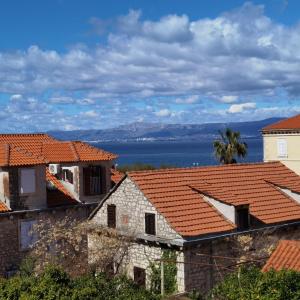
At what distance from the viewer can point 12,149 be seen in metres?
31.7

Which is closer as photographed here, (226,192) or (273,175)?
(226,192)

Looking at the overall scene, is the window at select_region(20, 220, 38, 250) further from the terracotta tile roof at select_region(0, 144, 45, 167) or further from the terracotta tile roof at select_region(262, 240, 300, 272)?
the terracotta tile roof at select_region(262, 240, 300, 272)

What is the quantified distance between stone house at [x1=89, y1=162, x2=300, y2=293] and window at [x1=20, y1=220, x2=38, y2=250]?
148 inches

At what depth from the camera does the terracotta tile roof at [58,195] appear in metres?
33.3

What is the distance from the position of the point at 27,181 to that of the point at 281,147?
1871 centimetres

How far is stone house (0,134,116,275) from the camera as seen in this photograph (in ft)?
100

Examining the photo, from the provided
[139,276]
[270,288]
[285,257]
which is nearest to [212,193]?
[139,276]

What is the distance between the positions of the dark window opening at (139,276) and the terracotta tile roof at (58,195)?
7967 mm

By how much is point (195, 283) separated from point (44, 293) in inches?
350

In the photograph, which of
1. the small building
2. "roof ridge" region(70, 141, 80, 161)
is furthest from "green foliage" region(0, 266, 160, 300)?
the small building

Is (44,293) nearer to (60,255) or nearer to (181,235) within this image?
(181,235)

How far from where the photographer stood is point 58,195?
33.9 m

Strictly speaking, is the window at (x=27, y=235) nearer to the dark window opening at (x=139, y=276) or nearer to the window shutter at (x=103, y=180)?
the window shutter at (x=103, y=180)

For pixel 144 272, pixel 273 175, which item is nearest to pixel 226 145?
pixel 273 175
